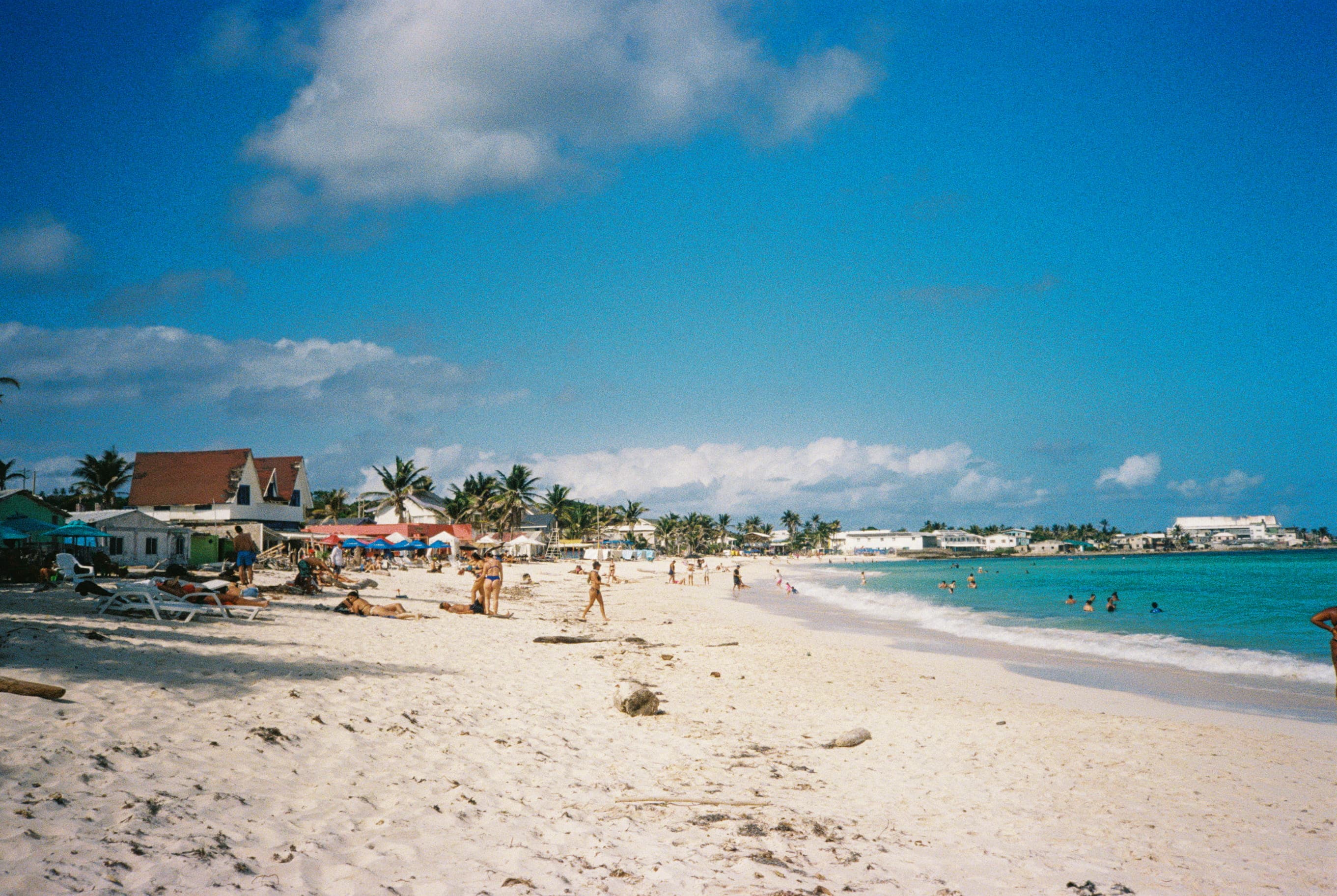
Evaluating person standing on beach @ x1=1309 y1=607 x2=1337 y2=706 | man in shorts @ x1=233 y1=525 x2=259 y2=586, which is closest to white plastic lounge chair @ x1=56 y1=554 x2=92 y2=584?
man in shorts @ x1=233 y1=525 x2=259 y2=586

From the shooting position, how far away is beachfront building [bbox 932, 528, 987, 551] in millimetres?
184375

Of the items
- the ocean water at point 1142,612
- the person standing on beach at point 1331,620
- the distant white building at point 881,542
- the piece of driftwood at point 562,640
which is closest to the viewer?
the person standing on beach at point 1331,620

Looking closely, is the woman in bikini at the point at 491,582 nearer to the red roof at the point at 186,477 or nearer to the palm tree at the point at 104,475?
the red roof at the point at 186,477

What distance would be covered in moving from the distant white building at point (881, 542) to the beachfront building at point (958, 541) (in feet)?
18.0

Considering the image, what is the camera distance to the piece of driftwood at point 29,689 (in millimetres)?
6023

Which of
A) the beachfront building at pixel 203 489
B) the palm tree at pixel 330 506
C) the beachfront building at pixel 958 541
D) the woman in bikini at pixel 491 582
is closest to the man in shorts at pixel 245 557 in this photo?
the woman in bikini at pixel 491 582

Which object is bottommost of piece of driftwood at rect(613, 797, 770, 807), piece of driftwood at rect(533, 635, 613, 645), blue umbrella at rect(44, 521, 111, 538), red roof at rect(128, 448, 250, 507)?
piece of driftwood at rect(533, 635, 613, 645)

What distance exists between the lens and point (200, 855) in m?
4.20

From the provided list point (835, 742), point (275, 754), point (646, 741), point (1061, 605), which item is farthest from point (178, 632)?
point (1061, 605)

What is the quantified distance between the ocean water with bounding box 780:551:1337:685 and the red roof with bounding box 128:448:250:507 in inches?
1249

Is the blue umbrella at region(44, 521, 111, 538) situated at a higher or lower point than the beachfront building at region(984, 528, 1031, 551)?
higher

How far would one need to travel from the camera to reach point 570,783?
257 inches

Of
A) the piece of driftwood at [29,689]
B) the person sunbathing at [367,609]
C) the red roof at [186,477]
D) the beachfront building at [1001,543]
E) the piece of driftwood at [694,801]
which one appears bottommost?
the beachfront building at [1001,543]

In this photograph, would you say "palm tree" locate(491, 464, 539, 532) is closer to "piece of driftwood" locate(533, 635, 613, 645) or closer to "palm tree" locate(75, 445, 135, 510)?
"palm tree" locate(75, 445, 135, 510)
